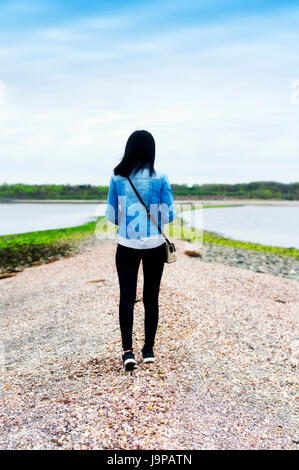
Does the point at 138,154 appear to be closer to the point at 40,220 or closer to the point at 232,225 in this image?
the point at 232,225

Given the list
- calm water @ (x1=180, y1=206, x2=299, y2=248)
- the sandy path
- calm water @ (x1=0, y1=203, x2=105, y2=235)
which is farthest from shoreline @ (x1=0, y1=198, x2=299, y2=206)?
the sandy path

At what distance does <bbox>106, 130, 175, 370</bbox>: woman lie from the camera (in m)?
3.41

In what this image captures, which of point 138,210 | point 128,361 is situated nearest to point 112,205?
point 138,210

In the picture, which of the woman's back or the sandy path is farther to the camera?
the woman's back

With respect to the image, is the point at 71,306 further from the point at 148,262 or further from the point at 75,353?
the point at 148,262

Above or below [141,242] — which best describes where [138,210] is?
above

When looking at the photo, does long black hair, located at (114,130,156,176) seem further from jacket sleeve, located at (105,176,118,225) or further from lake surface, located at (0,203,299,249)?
lake surface, located at (0,203,299,249)

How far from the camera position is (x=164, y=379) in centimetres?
378

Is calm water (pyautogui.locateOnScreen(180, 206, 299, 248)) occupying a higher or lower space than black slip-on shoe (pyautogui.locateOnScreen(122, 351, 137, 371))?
lower

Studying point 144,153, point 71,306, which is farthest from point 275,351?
point 71,306

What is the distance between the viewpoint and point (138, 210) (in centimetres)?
344

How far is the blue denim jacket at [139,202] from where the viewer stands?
11.2 feet

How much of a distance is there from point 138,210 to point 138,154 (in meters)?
0.49

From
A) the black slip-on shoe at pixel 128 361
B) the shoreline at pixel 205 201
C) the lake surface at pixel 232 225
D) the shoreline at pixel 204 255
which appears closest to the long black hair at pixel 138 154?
the lake surface at pixel 232 225
